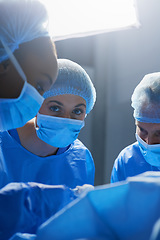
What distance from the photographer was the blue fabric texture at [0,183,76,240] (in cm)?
66

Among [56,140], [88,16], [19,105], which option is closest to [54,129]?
[56,140]

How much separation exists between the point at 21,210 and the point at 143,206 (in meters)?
0.31

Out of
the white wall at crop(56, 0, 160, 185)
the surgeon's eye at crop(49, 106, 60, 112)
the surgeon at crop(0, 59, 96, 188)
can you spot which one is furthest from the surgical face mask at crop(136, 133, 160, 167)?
the white wall at crop(56, 0, 160, 185)

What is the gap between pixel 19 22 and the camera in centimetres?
88

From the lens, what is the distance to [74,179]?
4.63 feet

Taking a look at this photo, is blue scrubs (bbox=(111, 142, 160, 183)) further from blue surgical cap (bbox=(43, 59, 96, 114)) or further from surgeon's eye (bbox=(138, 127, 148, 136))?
blue surgical cap (bbox=(43, 59, 96, 114))

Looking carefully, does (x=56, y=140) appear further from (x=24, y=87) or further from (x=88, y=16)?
(x=88, y=16)

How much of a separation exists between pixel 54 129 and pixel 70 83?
0.28 meters

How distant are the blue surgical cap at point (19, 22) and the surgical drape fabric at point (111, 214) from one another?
56 cm

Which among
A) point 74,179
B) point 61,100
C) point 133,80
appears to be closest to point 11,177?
point 74,179

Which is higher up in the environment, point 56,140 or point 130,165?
point 56,140

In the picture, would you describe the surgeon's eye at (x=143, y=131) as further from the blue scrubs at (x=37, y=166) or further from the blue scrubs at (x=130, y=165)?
the blue scrubs at (x=37, y=166)

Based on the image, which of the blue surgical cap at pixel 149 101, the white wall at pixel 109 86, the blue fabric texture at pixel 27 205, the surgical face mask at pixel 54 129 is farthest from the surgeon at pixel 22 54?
the white wall at pixel 109 86

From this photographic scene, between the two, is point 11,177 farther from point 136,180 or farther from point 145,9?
point 145,9
